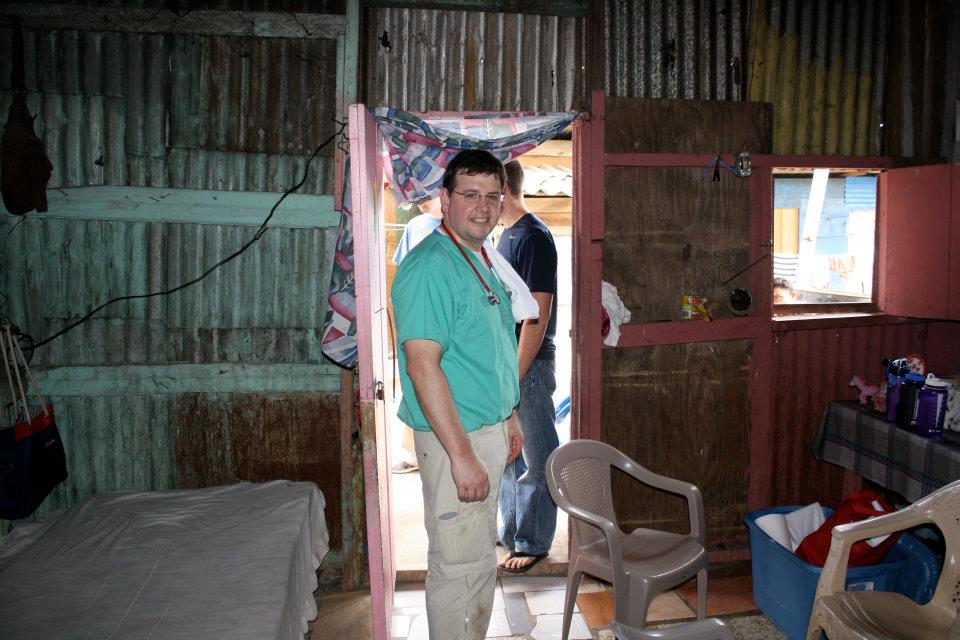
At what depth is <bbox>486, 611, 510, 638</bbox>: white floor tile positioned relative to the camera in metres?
3.15

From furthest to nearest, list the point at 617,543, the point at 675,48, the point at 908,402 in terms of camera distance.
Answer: the point at 675,48 < the point at 908,402 < the point at 617,543

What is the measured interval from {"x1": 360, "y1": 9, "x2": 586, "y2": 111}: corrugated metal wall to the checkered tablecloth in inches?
88.2

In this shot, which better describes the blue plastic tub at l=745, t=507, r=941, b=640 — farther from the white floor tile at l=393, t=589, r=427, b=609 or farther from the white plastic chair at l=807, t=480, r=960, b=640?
the white floor tile at l=393, t=589, r=427, b=609

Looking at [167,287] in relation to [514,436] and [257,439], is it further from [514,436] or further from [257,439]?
[514,436]

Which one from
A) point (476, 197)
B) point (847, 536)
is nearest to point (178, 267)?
point (476, 197)

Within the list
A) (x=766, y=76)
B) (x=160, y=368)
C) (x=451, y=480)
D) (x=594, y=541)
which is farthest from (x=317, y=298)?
(x=766, y=76)

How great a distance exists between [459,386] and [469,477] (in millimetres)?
329

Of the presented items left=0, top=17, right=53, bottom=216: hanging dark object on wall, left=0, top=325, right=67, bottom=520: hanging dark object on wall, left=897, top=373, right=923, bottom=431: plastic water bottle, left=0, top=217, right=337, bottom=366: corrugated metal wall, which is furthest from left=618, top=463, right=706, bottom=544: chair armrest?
left=0, top=17, right=53, bottom=216: hanging dark object on wall

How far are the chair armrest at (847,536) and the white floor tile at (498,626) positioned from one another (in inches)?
56.2

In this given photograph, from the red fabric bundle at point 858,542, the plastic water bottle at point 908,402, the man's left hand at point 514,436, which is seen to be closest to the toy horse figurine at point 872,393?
the plastic water bottle at point 908,402

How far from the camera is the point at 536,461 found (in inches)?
147

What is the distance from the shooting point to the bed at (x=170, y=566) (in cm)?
219

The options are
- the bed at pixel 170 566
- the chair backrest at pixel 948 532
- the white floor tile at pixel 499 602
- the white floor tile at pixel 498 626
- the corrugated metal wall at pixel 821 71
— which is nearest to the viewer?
the bed at pixel 170 566

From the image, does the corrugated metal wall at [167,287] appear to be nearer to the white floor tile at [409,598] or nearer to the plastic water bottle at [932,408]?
the white floor tile at [409,598]
